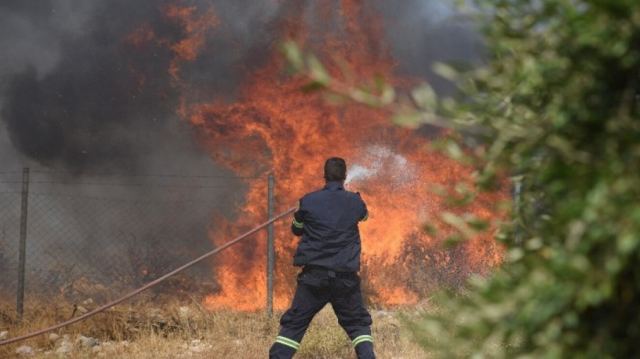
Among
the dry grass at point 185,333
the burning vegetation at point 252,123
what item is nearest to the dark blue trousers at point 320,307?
the dry grass at point 185,333

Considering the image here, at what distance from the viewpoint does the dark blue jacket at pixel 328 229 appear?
18.5 feet

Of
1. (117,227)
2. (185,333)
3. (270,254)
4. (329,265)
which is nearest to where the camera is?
(329,265)

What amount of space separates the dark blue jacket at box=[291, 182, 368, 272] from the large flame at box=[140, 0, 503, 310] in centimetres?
483

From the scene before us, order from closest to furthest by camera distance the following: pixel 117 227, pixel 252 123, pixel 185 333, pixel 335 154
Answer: pixel 185 333
pixel 335 154
pixel 252 123
pixel 117 227

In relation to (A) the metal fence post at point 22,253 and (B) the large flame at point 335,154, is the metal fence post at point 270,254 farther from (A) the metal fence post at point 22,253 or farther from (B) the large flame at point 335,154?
(A) the metal fence post at point 22,253

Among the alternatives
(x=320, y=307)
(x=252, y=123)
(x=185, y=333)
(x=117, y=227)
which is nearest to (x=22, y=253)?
(x=185, y=333)

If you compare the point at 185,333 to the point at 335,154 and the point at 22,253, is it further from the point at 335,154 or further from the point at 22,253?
the point at 335,154

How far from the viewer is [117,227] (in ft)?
51.3

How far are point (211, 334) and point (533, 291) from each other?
276 inches

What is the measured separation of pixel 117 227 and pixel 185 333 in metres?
8.04

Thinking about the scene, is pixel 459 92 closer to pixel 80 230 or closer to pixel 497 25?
pixel 497 25

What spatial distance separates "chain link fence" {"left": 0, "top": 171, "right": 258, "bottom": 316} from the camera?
41.1 ft

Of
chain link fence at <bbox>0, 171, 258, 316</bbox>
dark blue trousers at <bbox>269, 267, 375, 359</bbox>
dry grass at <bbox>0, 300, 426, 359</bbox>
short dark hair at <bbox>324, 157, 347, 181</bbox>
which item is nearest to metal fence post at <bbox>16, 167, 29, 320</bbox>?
dry grass at <bbox>0, 300, 426, 359</bbox>

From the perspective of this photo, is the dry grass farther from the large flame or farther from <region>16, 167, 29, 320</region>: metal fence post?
the large flame
